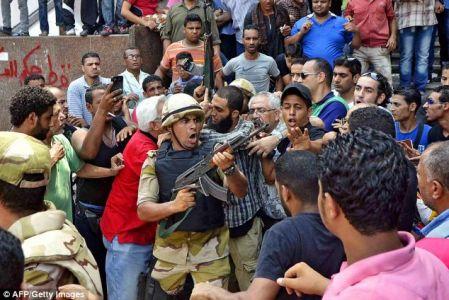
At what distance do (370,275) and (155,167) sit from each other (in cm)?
259

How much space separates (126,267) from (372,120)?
194cm

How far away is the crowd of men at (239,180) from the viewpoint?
2.07 metres

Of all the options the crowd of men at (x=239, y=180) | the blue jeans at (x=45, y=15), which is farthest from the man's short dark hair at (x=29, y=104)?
the blue jeans at (x=45, y=15)

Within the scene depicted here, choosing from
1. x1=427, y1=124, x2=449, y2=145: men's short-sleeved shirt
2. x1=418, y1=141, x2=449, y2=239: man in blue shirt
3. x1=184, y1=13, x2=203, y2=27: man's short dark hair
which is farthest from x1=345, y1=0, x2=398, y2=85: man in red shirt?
x1=418, y1=141, x2=449, y2=239: man in blue shirt

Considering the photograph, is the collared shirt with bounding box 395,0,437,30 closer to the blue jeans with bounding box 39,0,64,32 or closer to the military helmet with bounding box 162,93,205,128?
the blue jeans with bounding box 39,0,64,32

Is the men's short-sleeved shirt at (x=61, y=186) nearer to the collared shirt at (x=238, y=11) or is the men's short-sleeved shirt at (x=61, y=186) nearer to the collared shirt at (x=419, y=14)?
the collared shirt at (x=238, y=11)

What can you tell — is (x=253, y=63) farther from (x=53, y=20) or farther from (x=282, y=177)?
(x=282, y=177)

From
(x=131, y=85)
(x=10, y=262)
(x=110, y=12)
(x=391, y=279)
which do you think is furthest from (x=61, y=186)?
(x=110, y=12)

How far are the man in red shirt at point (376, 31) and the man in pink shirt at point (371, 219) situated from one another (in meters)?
7.08

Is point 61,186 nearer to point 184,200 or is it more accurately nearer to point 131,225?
point 131,225

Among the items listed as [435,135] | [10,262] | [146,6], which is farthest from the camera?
[146,6]

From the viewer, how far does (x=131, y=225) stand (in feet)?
15.9

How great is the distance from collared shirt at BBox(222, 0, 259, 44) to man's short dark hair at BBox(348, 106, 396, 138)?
5.50m

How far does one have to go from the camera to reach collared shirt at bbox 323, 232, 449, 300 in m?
1.89
